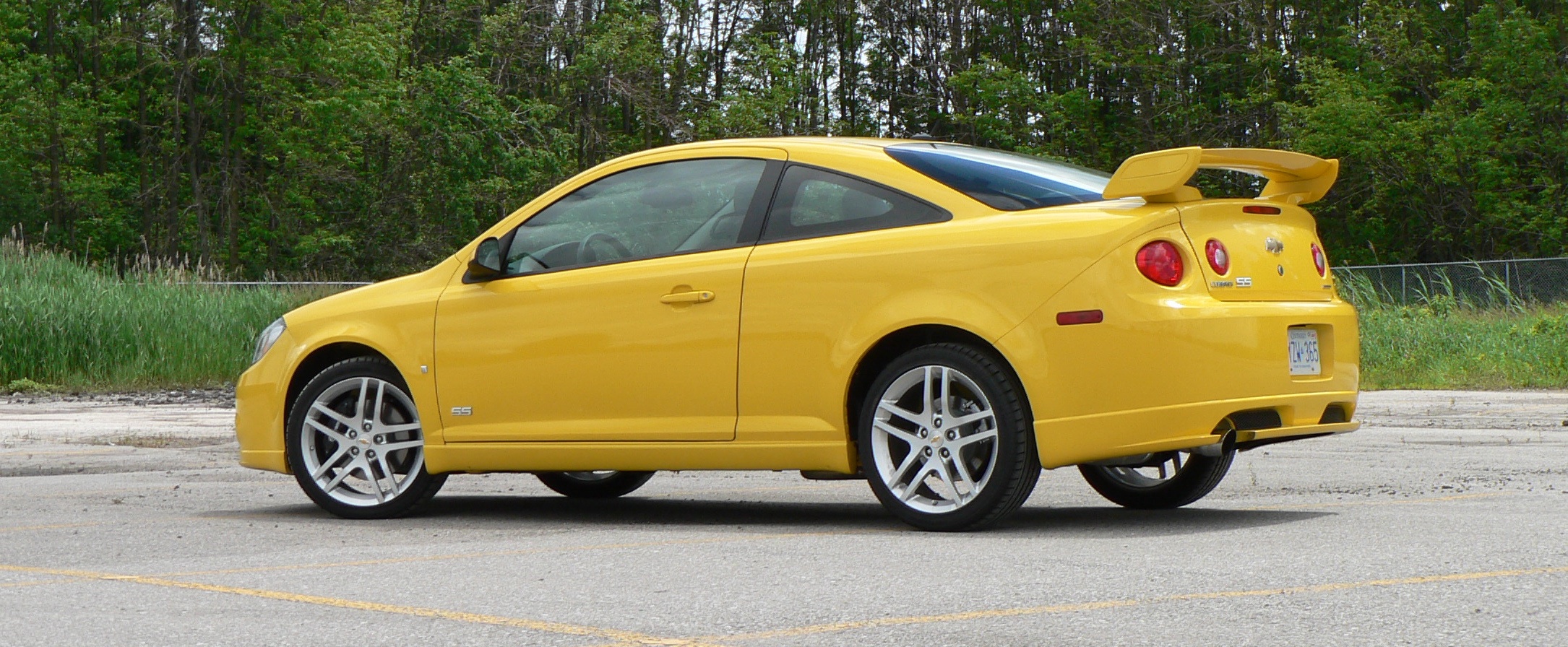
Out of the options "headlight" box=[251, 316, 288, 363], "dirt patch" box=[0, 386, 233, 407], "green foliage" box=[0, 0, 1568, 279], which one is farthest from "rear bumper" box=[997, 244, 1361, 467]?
"green foliage" box=[0, 0, 1568, 279]

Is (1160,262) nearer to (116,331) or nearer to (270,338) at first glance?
(270,338)

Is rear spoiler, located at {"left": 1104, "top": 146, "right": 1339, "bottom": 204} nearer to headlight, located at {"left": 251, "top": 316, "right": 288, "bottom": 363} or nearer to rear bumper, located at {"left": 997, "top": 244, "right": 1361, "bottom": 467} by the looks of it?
rear bumper, located at {"left": 997, "top": 244, "right": 1361, "bottom": 467}

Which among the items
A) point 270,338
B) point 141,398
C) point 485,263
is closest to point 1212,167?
point 485,263

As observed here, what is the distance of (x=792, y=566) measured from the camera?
529cm

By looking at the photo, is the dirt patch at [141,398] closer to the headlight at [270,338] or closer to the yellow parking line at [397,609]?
A: the headlight at [270,338]

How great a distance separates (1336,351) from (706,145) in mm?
2531

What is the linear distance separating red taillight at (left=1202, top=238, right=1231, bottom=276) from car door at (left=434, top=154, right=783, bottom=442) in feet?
5.53

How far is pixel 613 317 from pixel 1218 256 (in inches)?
89.9

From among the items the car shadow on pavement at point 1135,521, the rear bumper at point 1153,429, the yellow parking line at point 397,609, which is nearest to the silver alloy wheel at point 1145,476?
the car shadow on pavement at point 1135,521

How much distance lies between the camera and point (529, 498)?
26.6ft

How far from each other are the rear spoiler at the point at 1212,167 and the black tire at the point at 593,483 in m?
2.93

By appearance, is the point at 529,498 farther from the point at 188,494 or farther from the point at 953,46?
the point at 953,46

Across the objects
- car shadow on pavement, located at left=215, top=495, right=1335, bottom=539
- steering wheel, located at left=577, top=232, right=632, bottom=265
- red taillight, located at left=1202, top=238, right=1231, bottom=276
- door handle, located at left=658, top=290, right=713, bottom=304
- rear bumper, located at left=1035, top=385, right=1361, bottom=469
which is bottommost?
car shadow on pavement, located at left=215, top=495, right=1335, bottom=539

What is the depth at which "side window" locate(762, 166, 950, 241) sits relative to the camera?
6258 mm
